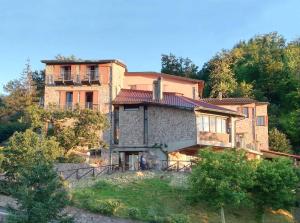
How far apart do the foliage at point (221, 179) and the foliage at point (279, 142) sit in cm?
2813

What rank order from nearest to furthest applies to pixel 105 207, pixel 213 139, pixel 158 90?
pixel 105 207, pixel 213 139, pixel 158 90

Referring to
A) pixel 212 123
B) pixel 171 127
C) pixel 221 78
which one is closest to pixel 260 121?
pixel 221 78

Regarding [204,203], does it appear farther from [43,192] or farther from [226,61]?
[226,61]

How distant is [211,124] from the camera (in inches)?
1726

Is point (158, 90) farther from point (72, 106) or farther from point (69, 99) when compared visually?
point (69, 99)

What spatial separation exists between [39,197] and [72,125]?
21937 millimetres

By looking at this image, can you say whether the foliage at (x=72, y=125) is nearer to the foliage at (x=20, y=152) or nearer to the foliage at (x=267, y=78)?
the foliage at (x=20, y=152)

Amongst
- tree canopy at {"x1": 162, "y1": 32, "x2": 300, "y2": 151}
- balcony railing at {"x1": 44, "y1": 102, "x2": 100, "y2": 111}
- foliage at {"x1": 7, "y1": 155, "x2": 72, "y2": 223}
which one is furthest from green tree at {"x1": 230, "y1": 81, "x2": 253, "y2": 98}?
foliage at {"x1": 7, "y1": 155, "x2": 72, "y2": 223}

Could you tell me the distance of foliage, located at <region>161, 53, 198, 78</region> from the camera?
262ft

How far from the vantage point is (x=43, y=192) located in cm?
2270

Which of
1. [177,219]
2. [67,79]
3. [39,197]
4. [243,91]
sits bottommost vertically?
[177,219]

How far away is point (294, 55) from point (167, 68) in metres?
18.7

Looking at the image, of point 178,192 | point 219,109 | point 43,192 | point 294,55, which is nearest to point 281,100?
point 294,55

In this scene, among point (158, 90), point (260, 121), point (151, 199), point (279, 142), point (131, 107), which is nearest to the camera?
point (151, 199)
